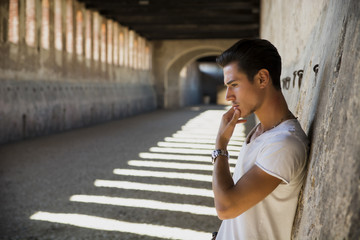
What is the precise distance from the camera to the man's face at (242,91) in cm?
183

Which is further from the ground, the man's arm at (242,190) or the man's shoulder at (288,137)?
the man's shoulder at (288,137)

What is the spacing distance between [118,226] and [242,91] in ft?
9.58

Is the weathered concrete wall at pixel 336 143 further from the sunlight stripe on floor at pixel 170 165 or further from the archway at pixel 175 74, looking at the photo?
the archway at pixel 175 74

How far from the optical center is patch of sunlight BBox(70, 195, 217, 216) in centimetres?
487

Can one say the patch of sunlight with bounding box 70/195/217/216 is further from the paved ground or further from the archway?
the archway

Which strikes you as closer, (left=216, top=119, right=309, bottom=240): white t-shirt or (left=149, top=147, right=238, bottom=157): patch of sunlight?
(left=216, top=119, right=309, bottom=240): white t-shirt

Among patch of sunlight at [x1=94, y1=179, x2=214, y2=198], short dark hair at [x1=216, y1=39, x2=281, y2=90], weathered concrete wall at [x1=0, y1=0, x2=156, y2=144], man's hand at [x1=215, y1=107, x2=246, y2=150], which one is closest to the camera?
short dark hair at [x1=216, y1=39, x2=281, y2=90]

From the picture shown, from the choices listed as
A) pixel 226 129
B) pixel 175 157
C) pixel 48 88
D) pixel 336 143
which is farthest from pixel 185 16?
pixel 336 143

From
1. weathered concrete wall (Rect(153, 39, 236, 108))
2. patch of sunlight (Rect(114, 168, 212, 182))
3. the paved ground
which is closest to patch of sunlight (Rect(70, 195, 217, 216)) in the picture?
the paved ground

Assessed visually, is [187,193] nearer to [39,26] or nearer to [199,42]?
[39,26]

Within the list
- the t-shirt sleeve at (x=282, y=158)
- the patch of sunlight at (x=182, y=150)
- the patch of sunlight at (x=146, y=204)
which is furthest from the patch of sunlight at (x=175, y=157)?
the t-shirt sleeve at (x=282, y=158)

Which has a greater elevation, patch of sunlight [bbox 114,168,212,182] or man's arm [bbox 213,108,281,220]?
man's arm [bbox 213,108,281,220]

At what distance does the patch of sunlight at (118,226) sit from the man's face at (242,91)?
8.02ft

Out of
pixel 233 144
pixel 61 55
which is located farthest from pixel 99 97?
pixel 233 144
